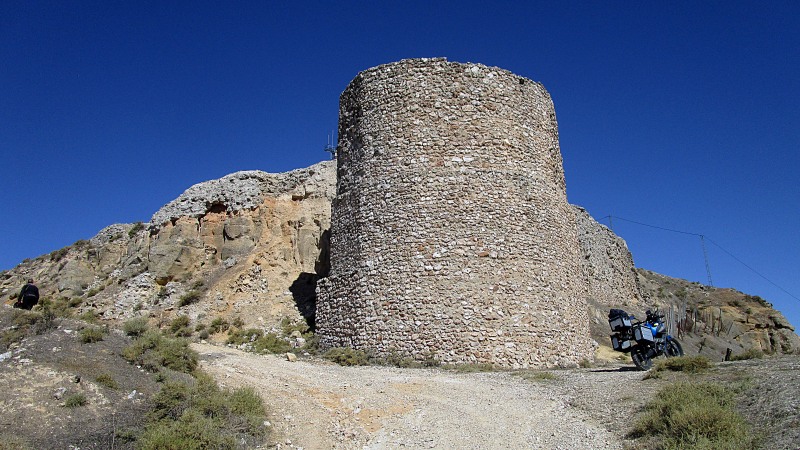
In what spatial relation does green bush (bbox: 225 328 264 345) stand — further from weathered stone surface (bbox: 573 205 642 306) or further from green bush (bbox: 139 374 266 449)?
weathered stone surface (bbox: 573 205 642 306)

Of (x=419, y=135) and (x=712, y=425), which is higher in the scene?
(x=419, y=135)

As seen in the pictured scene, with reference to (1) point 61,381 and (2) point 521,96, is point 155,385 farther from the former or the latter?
A: (2) point 521,96

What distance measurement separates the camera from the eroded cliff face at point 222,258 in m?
18.4

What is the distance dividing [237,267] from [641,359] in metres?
12.9

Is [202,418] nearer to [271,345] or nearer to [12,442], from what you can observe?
[12,442]

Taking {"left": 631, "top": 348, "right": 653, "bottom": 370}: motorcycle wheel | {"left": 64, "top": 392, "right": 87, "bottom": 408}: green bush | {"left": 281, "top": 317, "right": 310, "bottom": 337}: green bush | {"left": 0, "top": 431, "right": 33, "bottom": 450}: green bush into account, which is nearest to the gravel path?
{"left": 631, "top": 348, "right": 653, "bottom": 370}: motorcycle wheel

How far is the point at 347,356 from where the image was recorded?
13.9 meters

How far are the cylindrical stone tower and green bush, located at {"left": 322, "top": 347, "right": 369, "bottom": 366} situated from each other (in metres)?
0.30

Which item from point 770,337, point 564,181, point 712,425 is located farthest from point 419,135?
point 770,337

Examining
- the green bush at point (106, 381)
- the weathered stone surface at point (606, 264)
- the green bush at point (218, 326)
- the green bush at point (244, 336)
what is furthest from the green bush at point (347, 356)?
the weathered stone surface at point (606, 264)

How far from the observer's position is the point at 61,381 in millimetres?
7645

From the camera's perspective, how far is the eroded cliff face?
60.4ft

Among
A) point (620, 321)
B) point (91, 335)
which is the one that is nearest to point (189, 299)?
point (91, 335)

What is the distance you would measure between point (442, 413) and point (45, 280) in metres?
22.1
